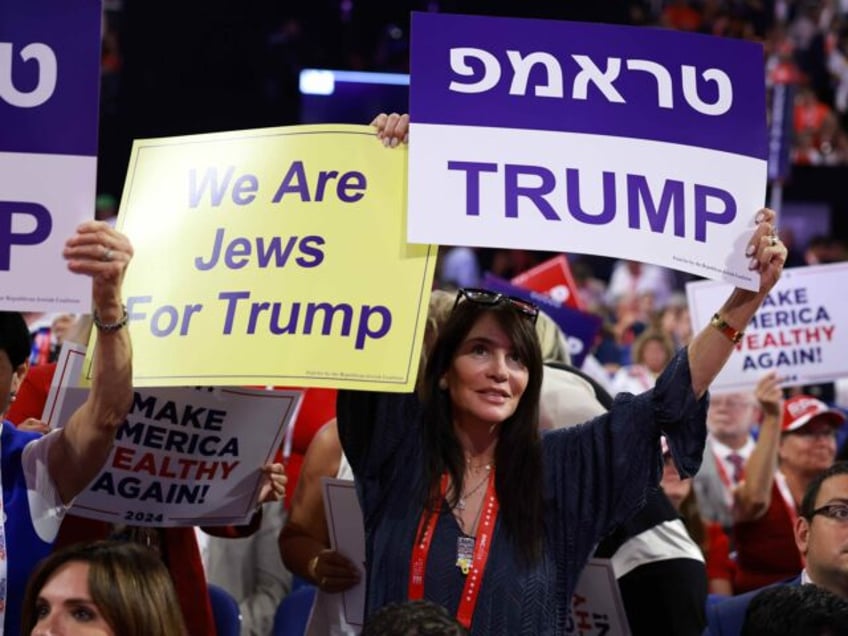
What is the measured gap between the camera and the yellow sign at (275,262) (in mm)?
3553

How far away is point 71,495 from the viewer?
3.51 meters

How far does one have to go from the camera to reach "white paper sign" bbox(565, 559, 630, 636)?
395cm

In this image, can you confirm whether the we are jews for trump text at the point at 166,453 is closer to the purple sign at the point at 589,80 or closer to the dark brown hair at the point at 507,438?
the dark brown hair at the point at 507,438

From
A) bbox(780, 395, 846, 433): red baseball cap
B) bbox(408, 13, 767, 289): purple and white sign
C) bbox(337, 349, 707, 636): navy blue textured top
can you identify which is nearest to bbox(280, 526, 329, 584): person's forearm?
bbox(337, 349, 707, 636): navy blue textured top

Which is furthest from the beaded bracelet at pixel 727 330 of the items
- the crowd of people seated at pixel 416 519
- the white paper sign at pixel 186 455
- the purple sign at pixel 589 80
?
the white paper sign at pixel 186 455

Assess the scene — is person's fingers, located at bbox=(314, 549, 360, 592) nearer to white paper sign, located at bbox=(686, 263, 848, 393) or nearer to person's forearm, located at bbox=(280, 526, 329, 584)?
person's forearm, located at bbox=(280, 526, 329, 584)

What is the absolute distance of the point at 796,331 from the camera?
6.18m

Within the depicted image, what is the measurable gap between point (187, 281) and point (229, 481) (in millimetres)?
670

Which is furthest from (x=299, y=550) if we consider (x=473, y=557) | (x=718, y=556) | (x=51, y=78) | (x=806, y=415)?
(x=806, y=415)

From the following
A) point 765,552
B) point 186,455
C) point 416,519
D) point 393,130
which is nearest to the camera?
point 416,519

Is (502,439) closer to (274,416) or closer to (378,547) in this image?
(378,547)

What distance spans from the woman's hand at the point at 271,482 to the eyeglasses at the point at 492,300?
0.70 meters

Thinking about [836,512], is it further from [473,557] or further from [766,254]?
[473,557]

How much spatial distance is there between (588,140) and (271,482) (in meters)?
1.23
